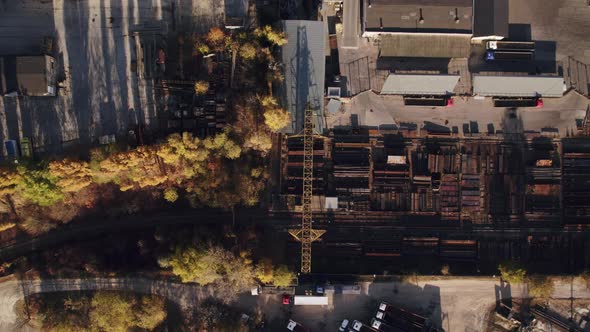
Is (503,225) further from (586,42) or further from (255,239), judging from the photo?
(255,239)

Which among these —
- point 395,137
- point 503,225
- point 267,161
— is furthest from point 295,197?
point 503,225

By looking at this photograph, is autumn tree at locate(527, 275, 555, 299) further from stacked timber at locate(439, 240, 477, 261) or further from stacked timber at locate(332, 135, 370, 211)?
stacked timber at locate(332, 135, 370, 211)

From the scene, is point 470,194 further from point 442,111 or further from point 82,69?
point 82,69

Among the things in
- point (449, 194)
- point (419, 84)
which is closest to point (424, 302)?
point (449, 194)

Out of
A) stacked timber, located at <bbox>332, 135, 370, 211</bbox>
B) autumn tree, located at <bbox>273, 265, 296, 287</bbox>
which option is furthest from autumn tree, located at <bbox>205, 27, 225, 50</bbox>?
autumn tree, located at <bbox>273, 265, 296, 287</bbox>

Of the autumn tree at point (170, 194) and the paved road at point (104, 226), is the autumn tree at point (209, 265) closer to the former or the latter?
the paved road at point (104, 226)

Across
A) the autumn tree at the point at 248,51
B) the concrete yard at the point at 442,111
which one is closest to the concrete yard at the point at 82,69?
the autumn tree at the point at 248,51
